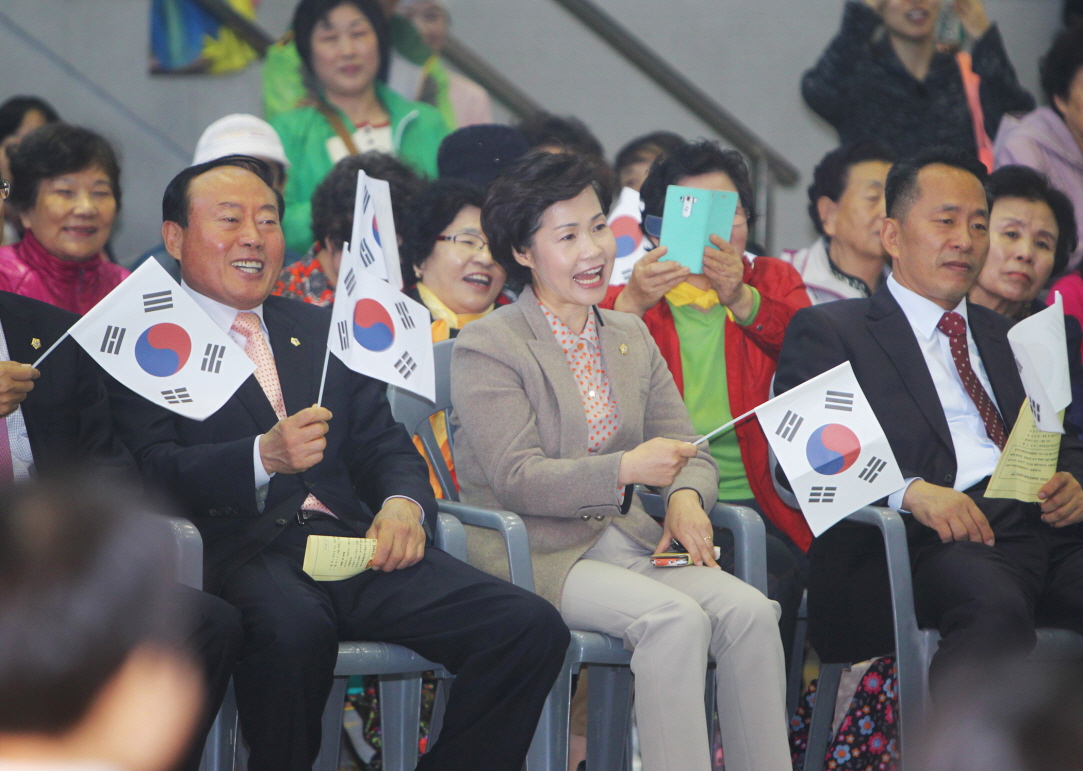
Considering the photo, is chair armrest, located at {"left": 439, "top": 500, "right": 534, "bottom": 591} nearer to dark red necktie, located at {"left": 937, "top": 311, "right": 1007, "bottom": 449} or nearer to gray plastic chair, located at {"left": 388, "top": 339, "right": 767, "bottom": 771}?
gray plastic chair, located at {"left": 388, "top": 339, "right": 767, "bottom": 771}

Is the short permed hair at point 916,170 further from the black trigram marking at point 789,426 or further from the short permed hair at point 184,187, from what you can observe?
the short permed hair at point 184,187

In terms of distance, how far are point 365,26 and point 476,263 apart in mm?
1446

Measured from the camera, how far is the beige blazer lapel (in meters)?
2.89

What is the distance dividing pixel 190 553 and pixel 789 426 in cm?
137

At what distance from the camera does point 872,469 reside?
2.80 metres

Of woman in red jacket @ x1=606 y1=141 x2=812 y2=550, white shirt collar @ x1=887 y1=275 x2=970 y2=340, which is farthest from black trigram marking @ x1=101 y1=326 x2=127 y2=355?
white shirt collar @ x1=887 y1=275 x2=970 y2=340

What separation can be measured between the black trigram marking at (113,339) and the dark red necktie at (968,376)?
2.06 meters

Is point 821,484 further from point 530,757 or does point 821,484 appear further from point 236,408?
Answer: point 236,408

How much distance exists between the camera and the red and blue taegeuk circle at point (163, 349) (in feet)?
8.60

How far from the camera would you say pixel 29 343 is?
267cm

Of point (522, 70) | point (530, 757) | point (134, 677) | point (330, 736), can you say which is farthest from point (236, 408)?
point (522, 70)

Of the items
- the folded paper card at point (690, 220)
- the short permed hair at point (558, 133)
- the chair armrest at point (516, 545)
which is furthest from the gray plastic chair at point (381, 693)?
the short permed hair at point (558, 133)

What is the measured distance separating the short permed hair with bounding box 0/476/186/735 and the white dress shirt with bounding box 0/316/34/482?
1803mm

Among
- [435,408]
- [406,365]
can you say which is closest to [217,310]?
[406,365]
